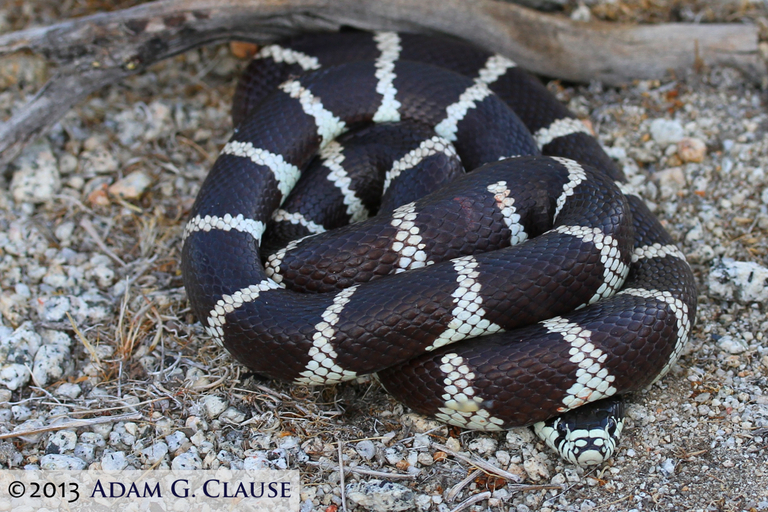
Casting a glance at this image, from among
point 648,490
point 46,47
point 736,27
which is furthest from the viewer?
point 736,27

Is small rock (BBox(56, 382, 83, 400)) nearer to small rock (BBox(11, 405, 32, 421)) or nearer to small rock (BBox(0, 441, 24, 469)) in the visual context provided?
small rock (BBox(11, 405, 32, 421))

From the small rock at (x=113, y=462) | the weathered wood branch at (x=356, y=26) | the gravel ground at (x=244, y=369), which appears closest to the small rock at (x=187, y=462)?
the gravel ground at (x=244, y=369)

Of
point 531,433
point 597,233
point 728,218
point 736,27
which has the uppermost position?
point 736,27

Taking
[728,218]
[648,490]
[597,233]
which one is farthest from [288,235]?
[728,218]

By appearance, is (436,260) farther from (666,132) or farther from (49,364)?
(666,132)

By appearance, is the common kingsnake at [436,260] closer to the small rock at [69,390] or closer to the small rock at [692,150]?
the small rock at [692,150]

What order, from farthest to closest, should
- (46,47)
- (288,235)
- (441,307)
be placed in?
(46,47)
(288,235)
(441,307)

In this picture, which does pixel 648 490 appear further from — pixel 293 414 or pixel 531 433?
pixel 293 414

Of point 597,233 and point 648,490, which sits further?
point 597,233

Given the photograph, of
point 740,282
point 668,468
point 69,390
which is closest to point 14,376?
point 69,390
